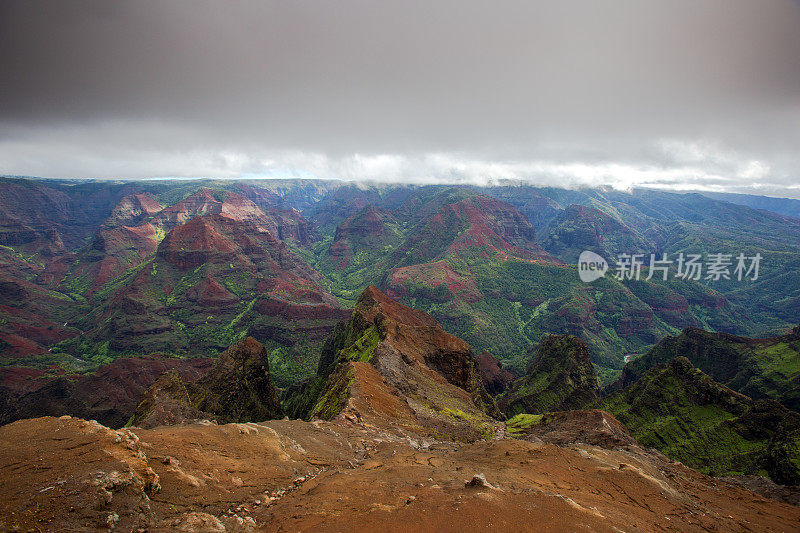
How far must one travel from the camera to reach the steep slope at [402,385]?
35.9m

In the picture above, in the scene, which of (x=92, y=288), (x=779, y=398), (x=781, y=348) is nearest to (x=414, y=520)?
(x=779, y=398)

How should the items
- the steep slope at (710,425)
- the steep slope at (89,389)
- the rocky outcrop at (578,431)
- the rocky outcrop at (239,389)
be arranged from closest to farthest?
the rocky outcrop at (578,431), the steep slope at (710,425), the rocky outcrop at (239,389), the steep slope at (89,389)

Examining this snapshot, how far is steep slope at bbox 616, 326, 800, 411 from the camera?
8275cm

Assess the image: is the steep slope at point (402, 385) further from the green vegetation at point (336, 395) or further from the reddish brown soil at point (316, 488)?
the reddish brown soil at point (316, 488)

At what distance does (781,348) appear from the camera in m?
91.9

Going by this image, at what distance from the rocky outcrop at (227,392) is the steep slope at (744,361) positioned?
115 meters

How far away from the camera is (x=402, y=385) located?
44375 millimetres

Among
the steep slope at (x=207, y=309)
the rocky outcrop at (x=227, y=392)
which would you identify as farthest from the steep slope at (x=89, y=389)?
the steep slope at (x=207, y=309)

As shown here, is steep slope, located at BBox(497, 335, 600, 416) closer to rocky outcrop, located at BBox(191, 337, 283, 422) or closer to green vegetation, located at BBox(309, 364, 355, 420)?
green vegetation, located at BBox(309, 364, 355, 420)

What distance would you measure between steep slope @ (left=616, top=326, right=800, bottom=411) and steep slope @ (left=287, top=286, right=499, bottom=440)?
7821 centimetres

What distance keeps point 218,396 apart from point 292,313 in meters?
92.1

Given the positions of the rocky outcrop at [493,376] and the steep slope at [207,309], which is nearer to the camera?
the rocky outcrop at [493,376]

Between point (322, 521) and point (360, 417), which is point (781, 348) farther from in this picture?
point (322, 521)

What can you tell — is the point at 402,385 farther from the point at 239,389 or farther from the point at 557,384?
the point at 557,384
